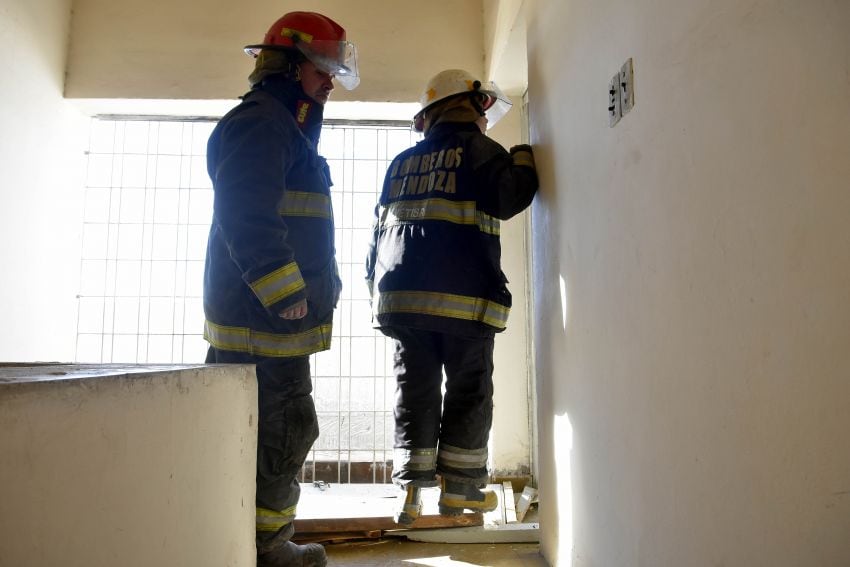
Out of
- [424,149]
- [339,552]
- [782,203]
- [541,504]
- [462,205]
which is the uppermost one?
[424,149]

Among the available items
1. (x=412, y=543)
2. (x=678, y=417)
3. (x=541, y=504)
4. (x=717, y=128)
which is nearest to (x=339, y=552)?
(x=412, y=543)

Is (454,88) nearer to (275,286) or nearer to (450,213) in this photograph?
(450,213)

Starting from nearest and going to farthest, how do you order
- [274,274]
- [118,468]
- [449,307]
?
[118,468]
[274,274]
[449,307]

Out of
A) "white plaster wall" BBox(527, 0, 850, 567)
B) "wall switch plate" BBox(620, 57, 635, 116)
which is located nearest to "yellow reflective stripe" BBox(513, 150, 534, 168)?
"white plaster wall" BBox(527, 0, 850, 567)

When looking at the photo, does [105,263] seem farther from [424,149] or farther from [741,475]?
[741,475]

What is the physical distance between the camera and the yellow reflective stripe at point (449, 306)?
2105 millimetres

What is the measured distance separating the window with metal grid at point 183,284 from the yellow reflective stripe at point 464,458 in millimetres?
1470

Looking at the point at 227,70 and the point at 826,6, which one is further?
the point at 227,70

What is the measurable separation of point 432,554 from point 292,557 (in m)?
0.56

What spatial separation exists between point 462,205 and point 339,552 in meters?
1.42

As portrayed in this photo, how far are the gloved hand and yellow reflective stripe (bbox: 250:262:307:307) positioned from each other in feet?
2.87

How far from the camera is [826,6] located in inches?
27.4

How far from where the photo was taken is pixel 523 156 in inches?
88.6

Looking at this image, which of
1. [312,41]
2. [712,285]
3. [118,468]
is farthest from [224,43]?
[712,285]
